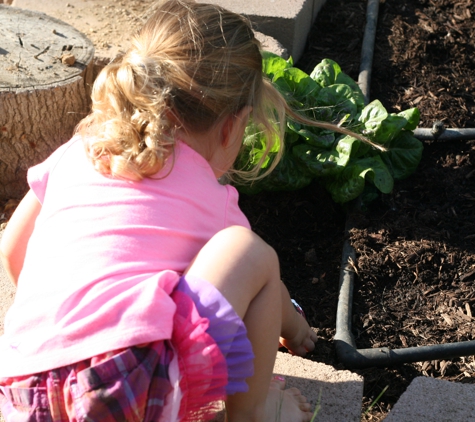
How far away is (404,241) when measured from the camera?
288 centimetres

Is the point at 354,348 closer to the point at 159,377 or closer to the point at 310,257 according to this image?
the point at 310,257

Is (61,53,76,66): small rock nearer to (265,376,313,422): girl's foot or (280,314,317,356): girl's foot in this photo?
(280,314,317,356): girl's foot

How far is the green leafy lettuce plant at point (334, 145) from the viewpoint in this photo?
9.69 feet

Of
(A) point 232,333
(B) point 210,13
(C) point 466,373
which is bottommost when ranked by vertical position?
(C) point 466,373

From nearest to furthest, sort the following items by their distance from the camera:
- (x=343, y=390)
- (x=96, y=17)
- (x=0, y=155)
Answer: (x=343, y=390), (x=0, y=155), (x=96, y=17)

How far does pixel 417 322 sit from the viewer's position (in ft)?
8.63

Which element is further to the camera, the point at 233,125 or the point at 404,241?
the point at 404,241

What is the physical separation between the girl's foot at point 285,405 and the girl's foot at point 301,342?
23 cm

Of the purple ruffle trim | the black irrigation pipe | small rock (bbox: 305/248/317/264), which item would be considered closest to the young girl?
the purple ruffle trim

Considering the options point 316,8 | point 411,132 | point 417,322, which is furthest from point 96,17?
point 417,322

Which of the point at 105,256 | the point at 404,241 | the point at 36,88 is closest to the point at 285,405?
the point at 105,256

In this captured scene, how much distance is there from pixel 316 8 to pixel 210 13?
2758 mm

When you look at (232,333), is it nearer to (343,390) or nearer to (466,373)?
(343,390)

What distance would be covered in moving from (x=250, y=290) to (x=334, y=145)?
4.95 feet
